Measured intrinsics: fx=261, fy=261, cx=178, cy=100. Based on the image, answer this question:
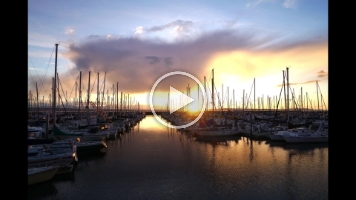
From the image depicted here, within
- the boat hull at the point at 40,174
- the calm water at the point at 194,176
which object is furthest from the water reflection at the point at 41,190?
the boat hull at the point at 40,174

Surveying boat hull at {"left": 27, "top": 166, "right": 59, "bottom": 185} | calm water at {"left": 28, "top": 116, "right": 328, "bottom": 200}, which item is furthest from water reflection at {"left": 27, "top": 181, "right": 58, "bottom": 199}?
boat hull at {"left": 27, "top": 166, "right": 59, "bottom": 185}

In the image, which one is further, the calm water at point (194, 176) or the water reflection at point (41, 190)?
the calm water at point (194, 176)

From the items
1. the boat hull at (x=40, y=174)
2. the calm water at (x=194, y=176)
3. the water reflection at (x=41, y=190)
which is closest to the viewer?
the water reflection at (x=41, y=190)

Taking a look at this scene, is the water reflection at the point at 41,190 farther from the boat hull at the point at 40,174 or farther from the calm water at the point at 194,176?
the boat hull at the point at 40,174

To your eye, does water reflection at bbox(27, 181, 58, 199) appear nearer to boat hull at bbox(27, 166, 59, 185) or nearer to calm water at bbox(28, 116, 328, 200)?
calm water at bbox(28, 116, 328, 200)

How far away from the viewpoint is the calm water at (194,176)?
15.1m

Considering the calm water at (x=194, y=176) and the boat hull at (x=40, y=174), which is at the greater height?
the boat hull at (x=40, y=174)

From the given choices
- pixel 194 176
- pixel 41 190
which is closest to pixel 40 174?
pixel 41 190

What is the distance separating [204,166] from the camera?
22.3 meters

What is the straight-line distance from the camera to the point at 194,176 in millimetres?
18875

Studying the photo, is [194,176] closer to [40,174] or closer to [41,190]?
[41,190]
